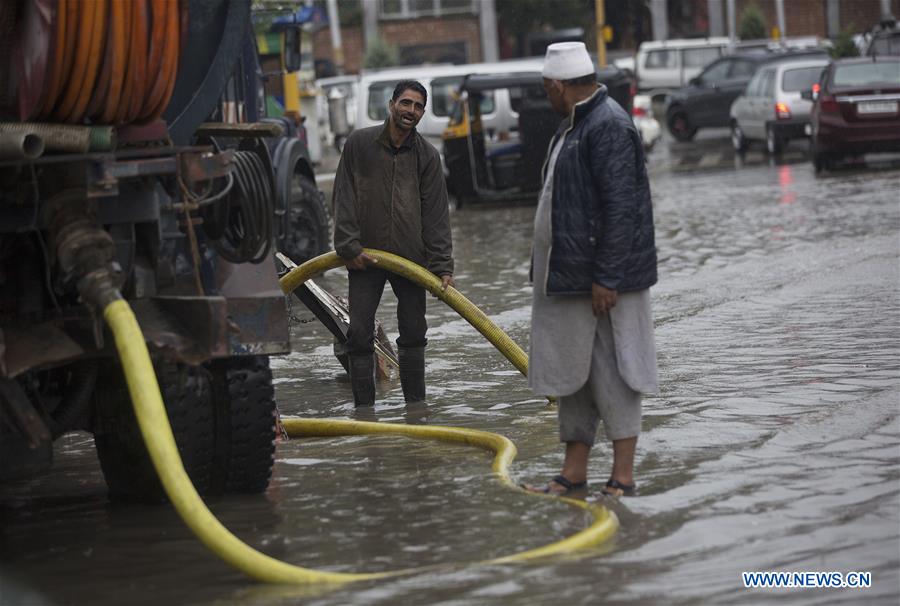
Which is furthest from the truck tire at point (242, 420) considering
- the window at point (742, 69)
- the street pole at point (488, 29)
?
the street pole at point (488, 29)

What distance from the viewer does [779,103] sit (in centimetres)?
2875

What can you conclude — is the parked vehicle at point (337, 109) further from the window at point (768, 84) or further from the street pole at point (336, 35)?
the window at point (768, 84)

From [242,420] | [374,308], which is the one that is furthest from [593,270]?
[374,308]

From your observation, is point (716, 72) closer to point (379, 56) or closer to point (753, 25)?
point (753, 25)

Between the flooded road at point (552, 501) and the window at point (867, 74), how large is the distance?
12.8 metres

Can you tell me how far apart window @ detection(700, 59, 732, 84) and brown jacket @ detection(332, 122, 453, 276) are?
89.3 ft

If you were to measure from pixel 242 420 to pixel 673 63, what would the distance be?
37.7 meters

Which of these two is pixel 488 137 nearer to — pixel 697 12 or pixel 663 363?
pixel 663 363

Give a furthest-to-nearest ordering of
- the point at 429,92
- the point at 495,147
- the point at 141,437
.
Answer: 1. the point at 429,92
2. the point at 495,147
3. the point at 141,437

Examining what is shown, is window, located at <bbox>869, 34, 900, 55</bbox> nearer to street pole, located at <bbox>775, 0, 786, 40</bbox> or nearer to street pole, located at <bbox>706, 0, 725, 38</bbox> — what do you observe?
street pole, located at <bbox>775, 0, 786, 40</bbox>

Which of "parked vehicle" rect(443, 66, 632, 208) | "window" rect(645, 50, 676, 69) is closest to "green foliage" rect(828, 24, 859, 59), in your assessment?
"window" rect(645, 50, 676, 69)

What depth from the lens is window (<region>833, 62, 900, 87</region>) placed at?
81.3 ft

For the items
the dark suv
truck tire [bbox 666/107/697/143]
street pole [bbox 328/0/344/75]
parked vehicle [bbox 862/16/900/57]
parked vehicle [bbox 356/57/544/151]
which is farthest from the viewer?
street pole [bbox 328/0/344/75]

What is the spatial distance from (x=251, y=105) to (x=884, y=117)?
1379 centimetres
